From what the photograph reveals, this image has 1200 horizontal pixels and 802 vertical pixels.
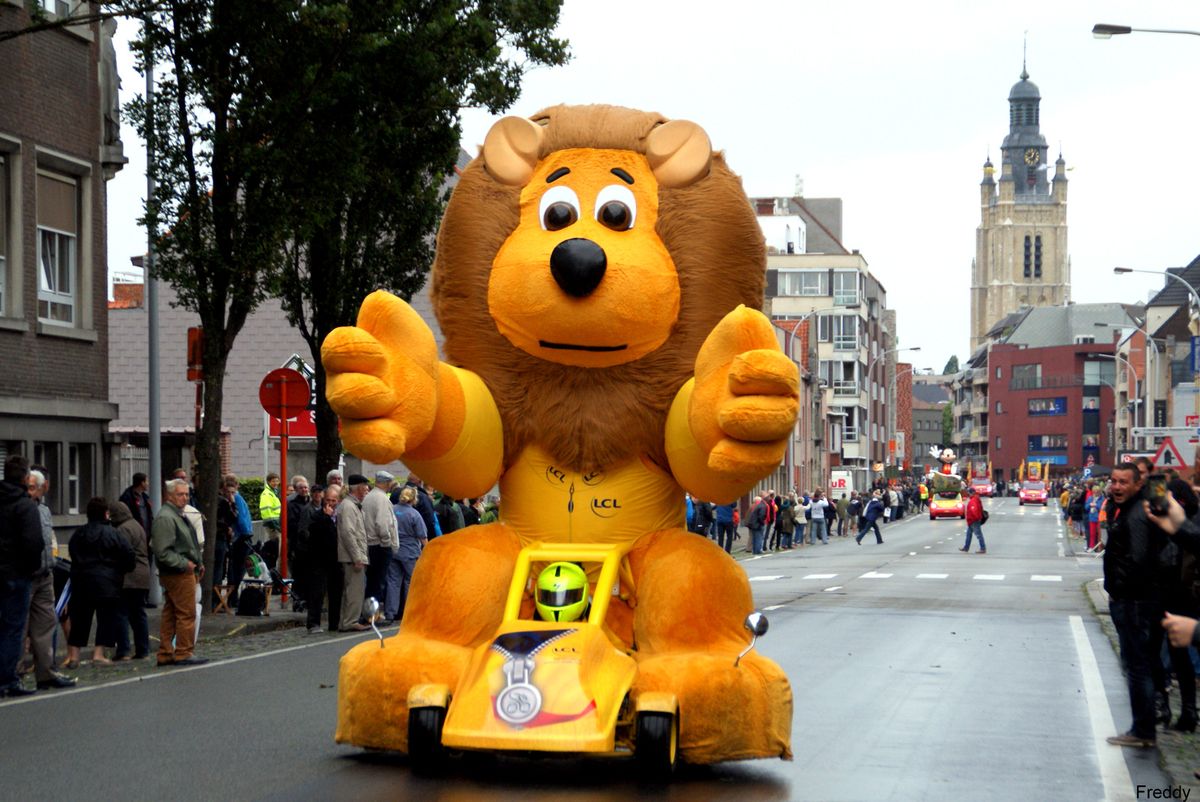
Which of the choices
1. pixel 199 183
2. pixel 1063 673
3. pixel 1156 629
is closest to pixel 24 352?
pixel 199 183

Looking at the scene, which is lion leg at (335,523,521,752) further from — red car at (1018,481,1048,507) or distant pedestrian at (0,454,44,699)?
red car at (1018,481,1048,507)

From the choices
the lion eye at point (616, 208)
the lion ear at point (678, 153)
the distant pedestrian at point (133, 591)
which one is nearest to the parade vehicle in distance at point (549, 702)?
the lion eye at point (616, 208)

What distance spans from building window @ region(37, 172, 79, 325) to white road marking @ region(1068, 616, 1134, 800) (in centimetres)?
1324

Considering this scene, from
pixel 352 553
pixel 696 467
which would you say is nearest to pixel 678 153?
A: pixel 696 467

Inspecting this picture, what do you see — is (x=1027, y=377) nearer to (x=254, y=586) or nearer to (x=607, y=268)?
(x=254, y=586)

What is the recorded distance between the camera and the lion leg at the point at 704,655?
29.4 ft

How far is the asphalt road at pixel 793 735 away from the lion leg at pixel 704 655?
258 mm

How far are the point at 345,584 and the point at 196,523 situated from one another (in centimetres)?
265

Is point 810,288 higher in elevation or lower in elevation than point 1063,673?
higher

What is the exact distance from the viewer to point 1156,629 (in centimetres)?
1102

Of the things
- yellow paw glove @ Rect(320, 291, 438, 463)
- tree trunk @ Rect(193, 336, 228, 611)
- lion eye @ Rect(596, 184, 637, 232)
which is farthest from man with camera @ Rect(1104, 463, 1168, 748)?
tree trunk @ Rect(193, 336, 228, 611)

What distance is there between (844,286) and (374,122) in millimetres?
91404

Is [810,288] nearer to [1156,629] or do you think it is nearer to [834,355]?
[834,355]

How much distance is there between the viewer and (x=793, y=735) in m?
11.1
